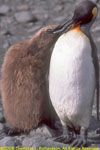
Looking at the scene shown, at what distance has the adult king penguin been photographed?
8.66 feet

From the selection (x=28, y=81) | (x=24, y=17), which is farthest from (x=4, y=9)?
(x=28, y=81)

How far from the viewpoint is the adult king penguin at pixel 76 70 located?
2.64 meters

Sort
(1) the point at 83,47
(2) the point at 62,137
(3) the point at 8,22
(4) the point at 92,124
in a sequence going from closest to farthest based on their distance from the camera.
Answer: (1) the point at 83,47 < (2) the point at 62,137 < (4) the point at 92,124 < (3) the point at 8,22

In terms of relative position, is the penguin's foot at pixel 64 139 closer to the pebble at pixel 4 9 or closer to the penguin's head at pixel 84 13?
the penguin's head at pixel 84 13

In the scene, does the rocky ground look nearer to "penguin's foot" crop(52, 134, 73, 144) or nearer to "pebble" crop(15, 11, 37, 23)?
"pebble" crop(15, 11, 37, 23)

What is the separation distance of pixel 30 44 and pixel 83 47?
0.47 m

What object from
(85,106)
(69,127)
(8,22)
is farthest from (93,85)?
(8,22)

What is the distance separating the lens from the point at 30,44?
2.92 m

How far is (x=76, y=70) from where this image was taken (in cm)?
265

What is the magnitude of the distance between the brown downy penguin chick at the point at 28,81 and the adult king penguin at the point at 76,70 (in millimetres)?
135

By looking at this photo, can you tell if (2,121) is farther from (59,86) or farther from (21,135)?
(59,86)

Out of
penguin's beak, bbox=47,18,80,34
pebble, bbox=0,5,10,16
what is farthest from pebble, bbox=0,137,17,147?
pebble, bbox=0,5,10,16

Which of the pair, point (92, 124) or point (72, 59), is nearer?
point (72, 59)

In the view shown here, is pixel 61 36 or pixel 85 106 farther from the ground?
pixel 61 36
